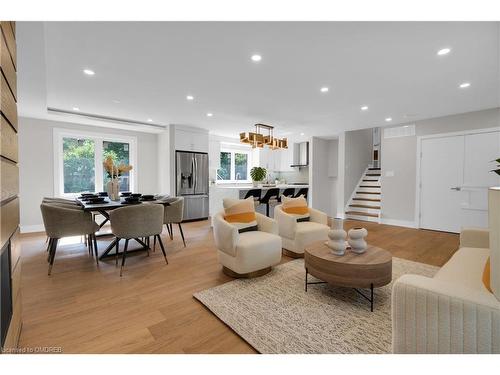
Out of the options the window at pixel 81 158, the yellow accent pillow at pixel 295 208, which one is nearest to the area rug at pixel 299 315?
the yellow accent pillow at pixel 295 208

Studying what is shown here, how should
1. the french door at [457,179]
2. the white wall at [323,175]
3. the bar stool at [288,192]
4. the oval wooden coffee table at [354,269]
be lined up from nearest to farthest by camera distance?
the oval wooden coffee table at [354,269], the french door at [457,179], the bar stool at [288,192], the white wall at [323,175]

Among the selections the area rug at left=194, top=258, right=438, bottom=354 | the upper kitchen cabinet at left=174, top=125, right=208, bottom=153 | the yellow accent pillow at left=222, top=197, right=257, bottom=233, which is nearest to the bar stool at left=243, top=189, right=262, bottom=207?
the yellow accent pillow at left=222, top=197, right=257, bottom=233

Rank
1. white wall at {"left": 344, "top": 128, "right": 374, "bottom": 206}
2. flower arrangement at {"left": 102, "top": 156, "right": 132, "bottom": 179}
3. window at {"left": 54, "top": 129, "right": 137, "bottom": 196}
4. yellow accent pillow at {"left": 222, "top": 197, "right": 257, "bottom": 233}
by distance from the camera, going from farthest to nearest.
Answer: white wall at {"left": 344, "top": 128, "right": 374, "bottom": 206} < window at {"left": 54, "top": 129, "right": 137, "bottom": 196} < flower arrangement at {"left": 102, "top": 156, "right": 132, "bottom": 179} < yellow accent pillow at {"left": 222, "top": 197, "right": 257, "bottom": 233}

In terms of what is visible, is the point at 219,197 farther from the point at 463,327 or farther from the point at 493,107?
the point at 493,107

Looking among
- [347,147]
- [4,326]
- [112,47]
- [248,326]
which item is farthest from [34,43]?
[347,147]

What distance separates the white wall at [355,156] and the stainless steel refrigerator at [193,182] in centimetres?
408

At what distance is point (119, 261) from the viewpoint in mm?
3430

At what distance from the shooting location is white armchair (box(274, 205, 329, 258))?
3.43 m

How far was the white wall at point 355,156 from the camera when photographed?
23.2 ft

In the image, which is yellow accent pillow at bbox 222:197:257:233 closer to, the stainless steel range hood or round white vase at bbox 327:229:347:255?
round white vase at bbox 327:229:347:255

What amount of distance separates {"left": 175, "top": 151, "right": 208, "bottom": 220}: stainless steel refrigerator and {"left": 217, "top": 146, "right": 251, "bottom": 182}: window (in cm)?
104

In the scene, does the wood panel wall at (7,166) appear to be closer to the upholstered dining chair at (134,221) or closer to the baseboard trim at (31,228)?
the upholstered dining chair at (134,221)

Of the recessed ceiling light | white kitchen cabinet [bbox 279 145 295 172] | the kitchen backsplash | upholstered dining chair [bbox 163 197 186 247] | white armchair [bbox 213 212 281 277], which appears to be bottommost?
white armchair [bbox 213 212 281 277]
